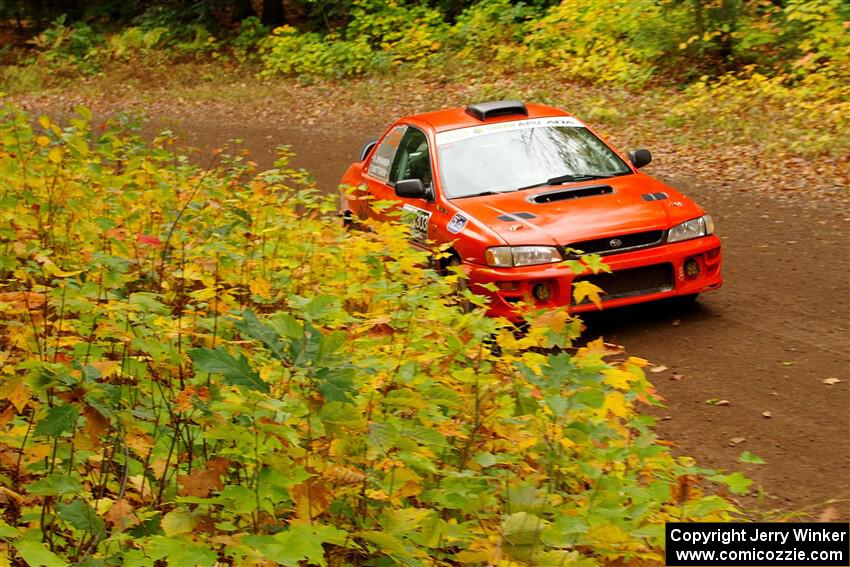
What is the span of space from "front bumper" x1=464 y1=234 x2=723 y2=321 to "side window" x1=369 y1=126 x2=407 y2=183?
2.32m

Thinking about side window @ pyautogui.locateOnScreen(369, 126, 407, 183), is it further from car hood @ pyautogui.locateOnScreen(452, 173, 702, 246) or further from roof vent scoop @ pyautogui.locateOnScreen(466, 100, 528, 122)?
car hood @ pyautogui.locateOnScreen(452, 173, 702, 246)

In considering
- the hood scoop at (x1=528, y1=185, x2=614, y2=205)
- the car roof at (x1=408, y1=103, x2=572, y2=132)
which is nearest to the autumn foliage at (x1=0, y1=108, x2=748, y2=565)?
the hood scoop at (x1=528, y1=185, x2=614, y2=205)

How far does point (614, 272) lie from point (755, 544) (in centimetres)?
389

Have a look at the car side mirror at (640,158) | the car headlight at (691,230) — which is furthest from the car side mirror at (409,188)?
the car headlight at (691,230)

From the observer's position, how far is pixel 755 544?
4188 millimetres

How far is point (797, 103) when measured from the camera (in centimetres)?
1591

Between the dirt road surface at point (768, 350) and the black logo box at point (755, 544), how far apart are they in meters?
0.82

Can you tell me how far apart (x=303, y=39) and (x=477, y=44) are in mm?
5410

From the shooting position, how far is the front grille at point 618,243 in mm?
7914

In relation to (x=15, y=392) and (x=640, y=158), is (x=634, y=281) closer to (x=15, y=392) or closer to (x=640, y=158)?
(x=640, y=158)

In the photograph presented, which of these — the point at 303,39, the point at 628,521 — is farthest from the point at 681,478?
the point at 303,39

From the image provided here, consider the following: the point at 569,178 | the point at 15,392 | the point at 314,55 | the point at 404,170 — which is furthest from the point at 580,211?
the point at 314,55

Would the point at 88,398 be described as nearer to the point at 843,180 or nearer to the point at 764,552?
the point at 764,552

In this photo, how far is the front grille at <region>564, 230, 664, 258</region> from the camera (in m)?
7.91
